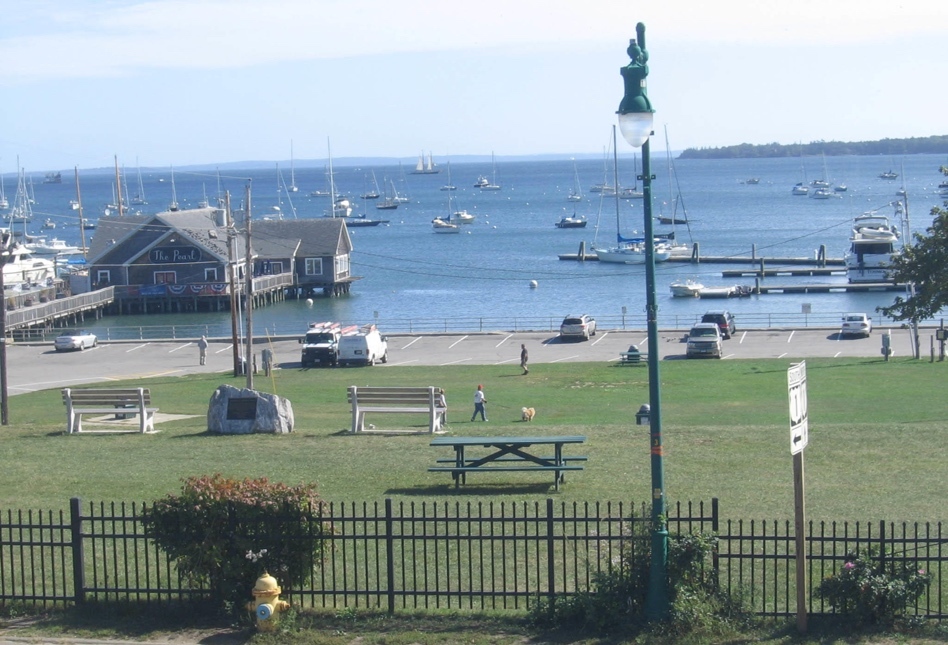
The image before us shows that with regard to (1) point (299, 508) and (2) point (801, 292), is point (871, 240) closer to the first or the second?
(2) point (801, 292)

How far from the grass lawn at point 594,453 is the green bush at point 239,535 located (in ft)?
15.8

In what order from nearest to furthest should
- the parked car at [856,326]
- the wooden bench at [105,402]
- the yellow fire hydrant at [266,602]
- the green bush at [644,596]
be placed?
the green bush at [644,596] < the yellow fire hydrant at [266,602] < the wooden bench at [105,402] < the parked car at [856,326]

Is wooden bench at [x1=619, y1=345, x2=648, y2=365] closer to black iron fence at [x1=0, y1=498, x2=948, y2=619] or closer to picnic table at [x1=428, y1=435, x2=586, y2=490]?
picnic table at [x1=428, y1=435, x2=586, y2=490]

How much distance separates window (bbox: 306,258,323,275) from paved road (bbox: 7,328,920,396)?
124 feet

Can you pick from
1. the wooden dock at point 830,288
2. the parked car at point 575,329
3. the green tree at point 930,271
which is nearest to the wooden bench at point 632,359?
the parked car at point 575,329

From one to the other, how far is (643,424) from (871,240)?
79.1m

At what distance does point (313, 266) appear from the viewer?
328 feet

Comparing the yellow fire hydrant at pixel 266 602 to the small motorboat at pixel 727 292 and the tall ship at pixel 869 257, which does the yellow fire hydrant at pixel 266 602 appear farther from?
the tall ship at pixel 869 257

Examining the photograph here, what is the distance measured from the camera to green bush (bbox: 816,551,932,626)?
1104cm

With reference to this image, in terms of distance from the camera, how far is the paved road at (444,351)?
4878 cm

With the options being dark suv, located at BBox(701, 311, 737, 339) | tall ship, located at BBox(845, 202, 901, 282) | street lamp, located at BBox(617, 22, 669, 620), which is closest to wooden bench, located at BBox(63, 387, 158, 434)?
street lamp, located at BBox(617, 22, 669, 620)

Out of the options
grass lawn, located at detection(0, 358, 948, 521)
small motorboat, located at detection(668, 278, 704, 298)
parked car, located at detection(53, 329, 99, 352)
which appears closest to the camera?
grass lawn, located at detection(0, 358, 948, 521)

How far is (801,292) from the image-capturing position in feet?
313

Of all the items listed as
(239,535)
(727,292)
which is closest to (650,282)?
(239,535)
